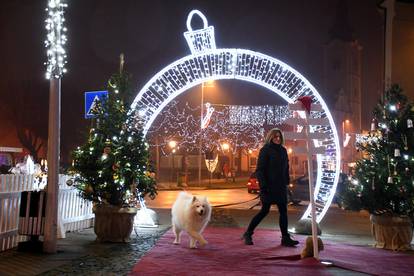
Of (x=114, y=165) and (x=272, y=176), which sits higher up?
(x=114, y=165)

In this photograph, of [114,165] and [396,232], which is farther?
[114,165]

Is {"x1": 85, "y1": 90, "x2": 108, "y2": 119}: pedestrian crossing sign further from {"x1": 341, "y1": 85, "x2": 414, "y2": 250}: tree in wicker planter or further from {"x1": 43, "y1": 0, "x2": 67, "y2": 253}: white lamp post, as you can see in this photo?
{"x1": 341, "y1": 85, "x2": 414, "y2": 250}: tree in wicker planter

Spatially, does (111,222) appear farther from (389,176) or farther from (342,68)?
(342,68)

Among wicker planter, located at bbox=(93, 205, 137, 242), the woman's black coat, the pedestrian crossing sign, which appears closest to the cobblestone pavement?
wicker planter, located at bbox=(93, 205, 137, 242)

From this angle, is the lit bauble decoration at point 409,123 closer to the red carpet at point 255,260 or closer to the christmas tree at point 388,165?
the christmas tree at point 388,165

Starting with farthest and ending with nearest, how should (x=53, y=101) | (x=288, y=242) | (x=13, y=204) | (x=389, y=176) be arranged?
(x=389, y=176) → (x=288, y=242) → (x=13, y=204) → (x=53, y=101)

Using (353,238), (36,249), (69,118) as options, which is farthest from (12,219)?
(69,118)

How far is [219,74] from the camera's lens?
12367mm

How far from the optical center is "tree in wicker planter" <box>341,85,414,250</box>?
31.5 feet

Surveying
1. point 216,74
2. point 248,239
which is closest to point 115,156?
point 248,239

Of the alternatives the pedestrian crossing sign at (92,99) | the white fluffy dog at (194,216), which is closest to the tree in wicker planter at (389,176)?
the white fluffy dog at (194,216)

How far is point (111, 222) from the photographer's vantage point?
9.47 m

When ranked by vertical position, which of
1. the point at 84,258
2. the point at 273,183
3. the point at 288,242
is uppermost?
the point at 273,183

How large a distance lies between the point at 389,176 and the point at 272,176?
2321 millimetres
